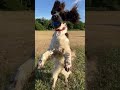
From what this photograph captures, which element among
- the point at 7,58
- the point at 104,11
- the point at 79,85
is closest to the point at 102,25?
the point at 104,11

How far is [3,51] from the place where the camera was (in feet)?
20.5

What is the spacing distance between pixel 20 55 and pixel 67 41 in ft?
4.28

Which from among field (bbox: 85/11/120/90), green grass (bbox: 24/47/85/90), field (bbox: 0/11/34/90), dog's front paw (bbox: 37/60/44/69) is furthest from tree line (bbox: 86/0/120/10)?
dog's front paw (bbox: 37/60/44/69)

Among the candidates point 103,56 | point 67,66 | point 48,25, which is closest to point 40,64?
point 67,66

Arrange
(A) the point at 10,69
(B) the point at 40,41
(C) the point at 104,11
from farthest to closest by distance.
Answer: (C) the point at 104,11, (A) the point at 10,69, (B) the point at 40,41

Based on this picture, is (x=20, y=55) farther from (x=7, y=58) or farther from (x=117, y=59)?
(x=117, y=59)

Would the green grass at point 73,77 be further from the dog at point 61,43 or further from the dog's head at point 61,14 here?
the dog's head at point 61,14

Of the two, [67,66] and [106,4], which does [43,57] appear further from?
[106,4]

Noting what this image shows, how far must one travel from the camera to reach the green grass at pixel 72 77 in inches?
202

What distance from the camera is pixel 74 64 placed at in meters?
5.19

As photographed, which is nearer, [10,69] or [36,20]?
[36,20]

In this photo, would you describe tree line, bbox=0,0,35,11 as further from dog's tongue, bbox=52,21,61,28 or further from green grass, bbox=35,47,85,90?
green grass, bbox=35,47,85,90

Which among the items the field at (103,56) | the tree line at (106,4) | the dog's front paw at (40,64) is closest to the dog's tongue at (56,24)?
the dog's front paw at (40,64)

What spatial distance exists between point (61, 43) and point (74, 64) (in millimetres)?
291
